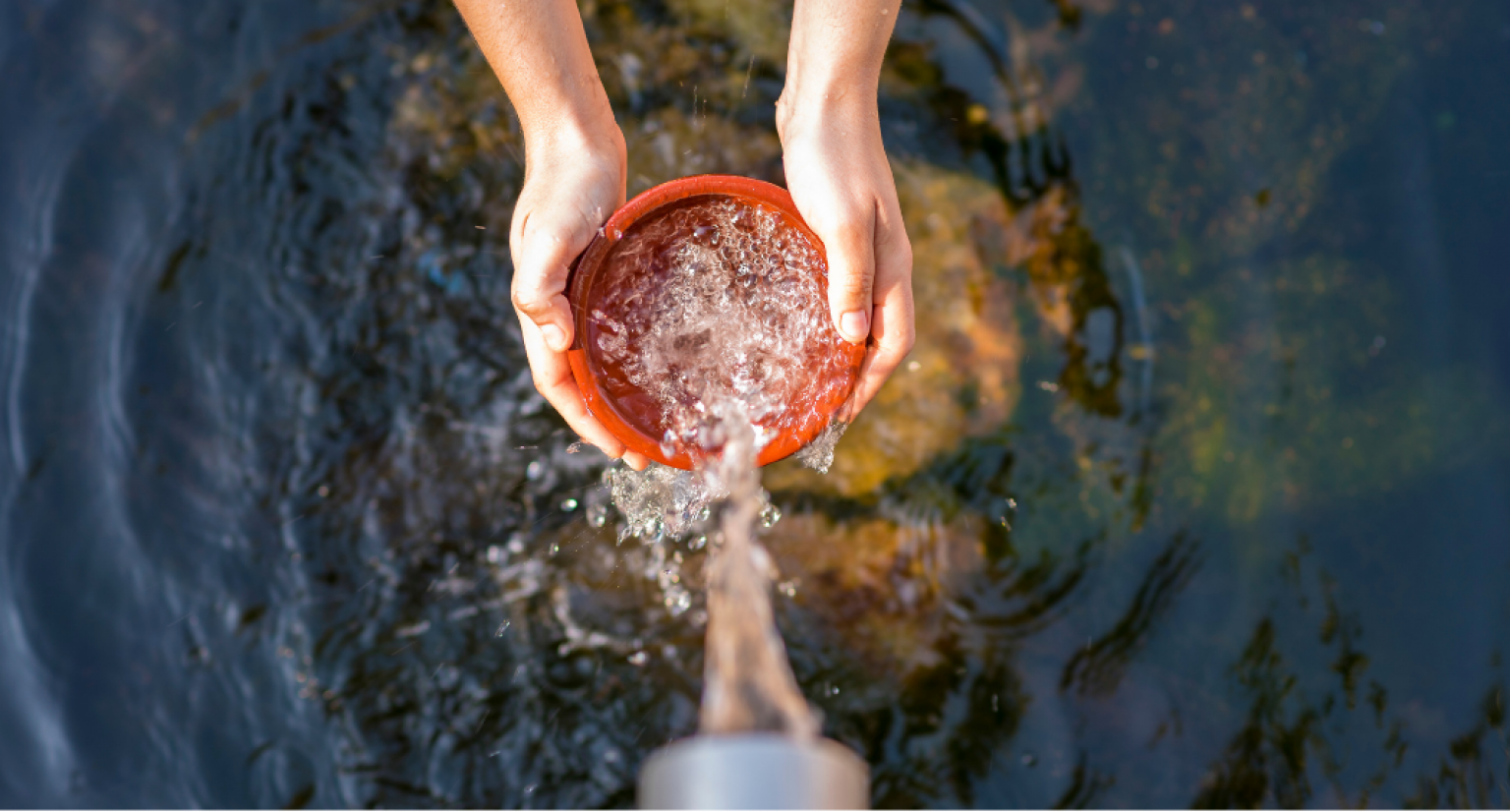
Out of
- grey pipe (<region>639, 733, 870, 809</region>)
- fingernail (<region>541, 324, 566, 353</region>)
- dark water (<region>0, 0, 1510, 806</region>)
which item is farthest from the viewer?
dark water (<region>0, 0, 1510, 806</region>)

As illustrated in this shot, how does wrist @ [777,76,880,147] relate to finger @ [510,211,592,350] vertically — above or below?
above

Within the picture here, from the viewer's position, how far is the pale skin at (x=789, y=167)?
1569 millimetres

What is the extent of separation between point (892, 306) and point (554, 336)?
63cm

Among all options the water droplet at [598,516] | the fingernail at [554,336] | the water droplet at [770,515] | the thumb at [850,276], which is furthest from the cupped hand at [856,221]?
the water droplet at [598,516]

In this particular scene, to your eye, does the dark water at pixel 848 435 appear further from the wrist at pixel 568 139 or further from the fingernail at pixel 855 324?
the fingernail at pixel 855 324

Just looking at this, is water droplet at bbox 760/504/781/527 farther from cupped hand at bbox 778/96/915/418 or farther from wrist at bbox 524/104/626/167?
wrist at bbox 524/104/626/167

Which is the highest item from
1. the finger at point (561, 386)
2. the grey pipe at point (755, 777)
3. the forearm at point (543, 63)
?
the forearm at point (543, 63)

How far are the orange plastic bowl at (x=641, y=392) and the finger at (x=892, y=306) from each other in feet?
0.34

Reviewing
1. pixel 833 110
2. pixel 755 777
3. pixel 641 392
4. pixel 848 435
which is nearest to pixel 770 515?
pixel 848 435

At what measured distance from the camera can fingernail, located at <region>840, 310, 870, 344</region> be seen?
1.55 meters

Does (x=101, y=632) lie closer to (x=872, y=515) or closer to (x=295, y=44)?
(x=295, y=44)

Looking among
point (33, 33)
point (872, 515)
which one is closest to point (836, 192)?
point (872, 515)

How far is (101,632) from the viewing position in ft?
7.45

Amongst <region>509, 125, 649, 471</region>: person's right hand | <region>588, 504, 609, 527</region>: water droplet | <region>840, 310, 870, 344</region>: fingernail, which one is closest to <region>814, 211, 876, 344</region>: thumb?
<region>840, 310, 870, 344</region>: fingernail
